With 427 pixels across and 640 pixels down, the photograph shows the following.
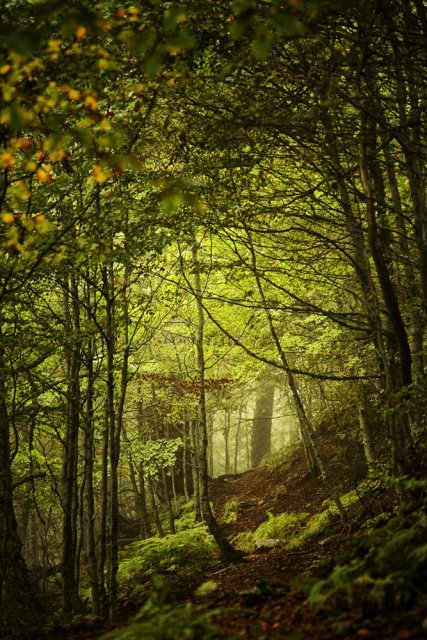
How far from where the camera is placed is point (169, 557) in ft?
35.2

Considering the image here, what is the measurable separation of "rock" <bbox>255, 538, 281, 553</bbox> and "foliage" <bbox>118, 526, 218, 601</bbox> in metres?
0.93

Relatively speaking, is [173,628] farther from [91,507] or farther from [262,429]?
[262,429]

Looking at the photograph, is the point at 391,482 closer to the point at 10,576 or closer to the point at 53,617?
the point at 53,617

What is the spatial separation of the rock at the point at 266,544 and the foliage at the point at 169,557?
3.05 ft

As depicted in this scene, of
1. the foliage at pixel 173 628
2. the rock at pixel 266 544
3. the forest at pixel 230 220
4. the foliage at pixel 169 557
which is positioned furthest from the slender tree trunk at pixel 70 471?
the foliage at pixel 173 628

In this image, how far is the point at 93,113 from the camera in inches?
187

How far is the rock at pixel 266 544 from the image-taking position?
10.1 meters

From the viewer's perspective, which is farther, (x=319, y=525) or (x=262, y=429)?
(x=262, y=429)

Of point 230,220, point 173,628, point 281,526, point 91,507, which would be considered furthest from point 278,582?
point 281,526

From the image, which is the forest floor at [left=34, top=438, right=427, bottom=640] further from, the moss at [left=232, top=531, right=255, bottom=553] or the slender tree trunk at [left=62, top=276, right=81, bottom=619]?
the slender tree trunk at [left=62, top=276, right=81, bottom=619]

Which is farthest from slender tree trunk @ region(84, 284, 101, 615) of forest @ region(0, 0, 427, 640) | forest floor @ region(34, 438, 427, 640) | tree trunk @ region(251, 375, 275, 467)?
tree trunk @ region(251, 375, 275, 467)

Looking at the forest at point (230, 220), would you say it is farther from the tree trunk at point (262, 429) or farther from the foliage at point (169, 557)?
the tree trunk at point (262, 429)

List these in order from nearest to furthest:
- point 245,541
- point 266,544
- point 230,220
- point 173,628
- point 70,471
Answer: point 173,628 → point 230,220 → point 70,471 → point 266,544 → point 245,541

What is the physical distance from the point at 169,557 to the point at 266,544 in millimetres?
2136
